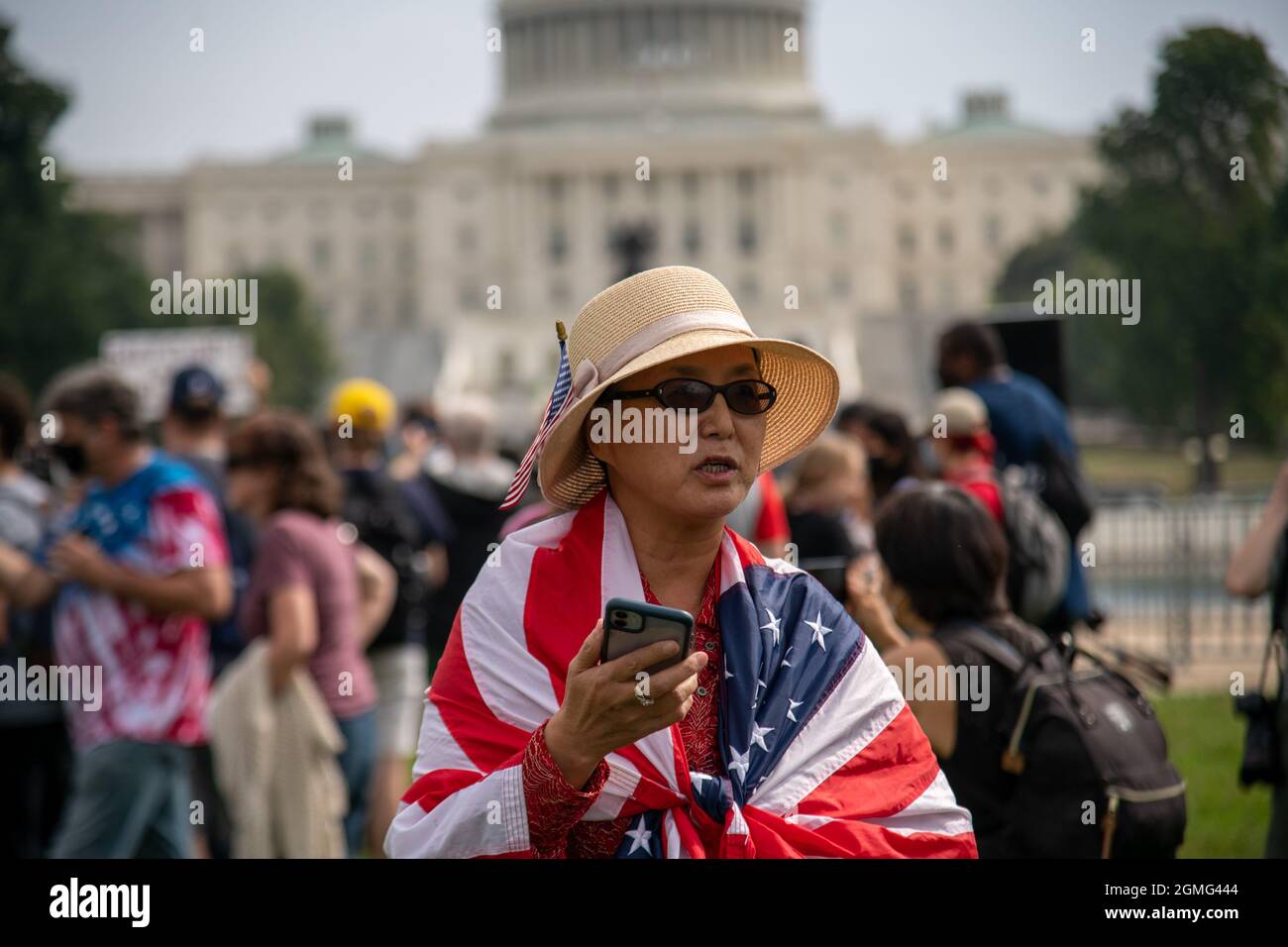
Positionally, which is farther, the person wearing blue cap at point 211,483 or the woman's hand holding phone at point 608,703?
the person wearing blue cap at point 211,483

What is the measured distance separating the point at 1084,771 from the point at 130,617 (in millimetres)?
2839

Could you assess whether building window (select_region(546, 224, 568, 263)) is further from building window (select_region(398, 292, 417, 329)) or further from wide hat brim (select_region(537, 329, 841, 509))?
wide hat brim (select_region(537, 329, 841, 509))

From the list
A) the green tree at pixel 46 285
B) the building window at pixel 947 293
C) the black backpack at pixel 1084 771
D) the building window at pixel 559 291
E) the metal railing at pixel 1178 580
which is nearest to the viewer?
the black backpack at pixel 1084 771

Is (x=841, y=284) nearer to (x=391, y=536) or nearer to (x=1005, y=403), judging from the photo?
(x=391, y=536)

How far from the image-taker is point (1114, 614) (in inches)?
500

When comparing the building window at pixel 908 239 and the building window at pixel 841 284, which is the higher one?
the building window at pixel 908 239

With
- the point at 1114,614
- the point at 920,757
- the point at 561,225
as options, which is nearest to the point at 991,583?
the point at 920,757

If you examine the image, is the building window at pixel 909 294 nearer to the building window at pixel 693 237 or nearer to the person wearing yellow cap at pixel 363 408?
the building window at pixel 693 237

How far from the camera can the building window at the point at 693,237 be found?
8250cm

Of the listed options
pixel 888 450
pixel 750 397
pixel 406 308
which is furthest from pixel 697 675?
pixel 406 308

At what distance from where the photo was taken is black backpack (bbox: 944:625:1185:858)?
3252 millimetres

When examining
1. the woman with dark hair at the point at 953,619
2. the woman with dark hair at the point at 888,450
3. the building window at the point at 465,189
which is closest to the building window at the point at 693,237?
the building window at the point at 465,189

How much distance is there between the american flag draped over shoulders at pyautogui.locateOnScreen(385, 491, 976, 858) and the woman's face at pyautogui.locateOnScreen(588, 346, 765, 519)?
107 millimetres
